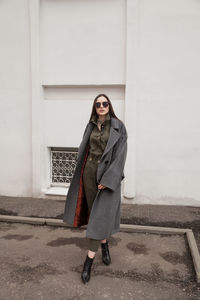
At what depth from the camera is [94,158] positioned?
10.9 feet

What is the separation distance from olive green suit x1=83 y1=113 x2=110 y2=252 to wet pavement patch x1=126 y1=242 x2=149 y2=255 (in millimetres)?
1033

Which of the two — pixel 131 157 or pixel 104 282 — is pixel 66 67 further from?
pixel 104 282

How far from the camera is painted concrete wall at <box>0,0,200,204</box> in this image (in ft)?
Answer: 17.8

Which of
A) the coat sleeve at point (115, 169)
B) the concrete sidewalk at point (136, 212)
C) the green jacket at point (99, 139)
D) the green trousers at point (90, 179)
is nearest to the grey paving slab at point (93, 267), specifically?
the concrete sidewalk at point (136, 212)

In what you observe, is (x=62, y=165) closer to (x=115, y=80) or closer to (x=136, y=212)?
(x=136, y=212)

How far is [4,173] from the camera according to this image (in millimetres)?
6363

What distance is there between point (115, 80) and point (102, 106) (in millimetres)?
2582

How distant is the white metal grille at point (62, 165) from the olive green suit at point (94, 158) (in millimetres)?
2834

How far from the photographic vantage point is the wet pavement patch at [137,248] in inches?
155

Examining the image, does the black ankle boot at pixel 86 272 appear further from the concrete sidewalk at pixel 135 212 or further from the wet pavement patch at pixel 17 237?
the concrete sidewalk at pixel 135 212

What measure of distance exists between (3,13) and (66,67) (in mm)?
1817

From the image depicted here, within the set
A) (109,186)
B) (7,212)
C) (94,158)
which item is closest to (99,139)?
(94,158)

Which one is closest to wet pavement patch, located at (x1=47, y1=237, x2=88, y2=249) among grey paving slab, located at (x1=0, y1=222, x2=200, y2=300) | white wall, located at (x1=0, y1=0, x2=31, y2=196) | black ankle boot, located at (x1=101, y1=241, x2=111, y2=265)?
grey paving slab, located at (x1=0, y1=222, x2=200, y2=300)

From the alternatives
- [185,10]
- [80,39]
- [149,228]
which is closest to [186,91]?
[185,10]
